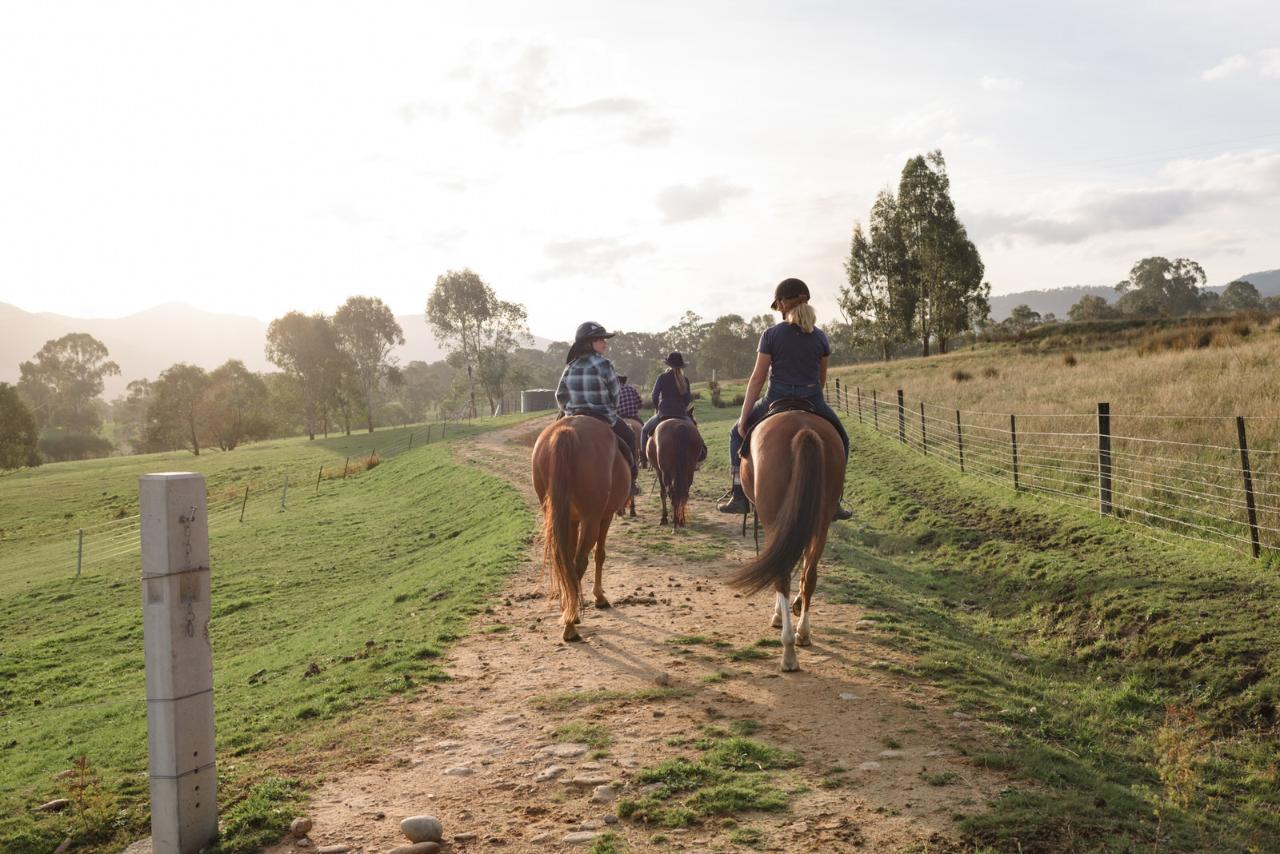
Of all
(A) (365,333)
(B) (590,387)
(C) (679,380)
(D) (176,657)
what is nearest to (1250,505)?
(B) (590,387)

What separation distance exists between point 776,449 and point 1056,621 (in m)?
4.47

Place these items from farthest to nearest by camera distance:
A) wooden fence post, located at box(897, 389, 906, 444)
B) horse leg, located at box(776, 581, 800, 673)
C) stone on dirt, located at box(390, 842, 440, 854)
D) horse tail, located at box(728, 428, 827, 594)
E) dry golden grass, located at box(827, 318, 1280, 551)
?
wooden fence post, located at box(897, 389, 906, 444)
dry golden grass, located at box(827, 318, 1280, 551)
horse leg, located at box(776, 581, 800, 673)
horse tail, located at box(728, 428, 827, 594)
stone on dirt, located at box(390, 842, 440, 854)

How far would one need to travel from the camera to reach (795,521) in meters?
6.60

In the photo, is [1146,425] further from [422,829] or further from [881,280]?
[881,280]

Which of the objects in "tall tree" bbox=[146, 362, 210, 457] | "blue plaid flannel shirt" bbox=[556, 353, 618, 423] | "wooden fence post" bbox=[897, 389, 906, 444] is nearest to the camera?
"blue plaid flannel shirt" bbox=[556, 353, 618, 423]

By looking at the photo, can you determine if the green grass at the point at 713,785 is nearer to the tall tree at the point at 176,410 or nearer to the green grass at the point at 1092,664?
the green grass at the point at 1092,664

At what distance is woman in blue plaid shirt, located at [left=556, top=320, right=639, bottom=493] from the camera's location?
8.88 m

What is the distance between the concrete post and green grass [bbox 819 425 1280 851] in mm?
4250

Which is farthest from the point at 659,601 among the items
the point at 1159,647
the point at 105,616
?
the point at 105,616

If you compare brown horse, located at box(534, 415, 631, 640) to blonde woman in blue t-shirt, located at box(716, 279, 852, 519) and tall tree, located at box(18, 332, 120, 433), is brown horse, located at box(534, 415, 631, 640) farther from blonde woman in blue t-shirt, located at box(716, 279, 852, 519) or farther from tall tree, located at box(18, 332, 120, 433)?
tall tree, located at box(18, 332, 120, 433)

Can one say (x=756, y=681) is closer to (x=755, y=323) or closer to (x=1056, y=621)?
(x=1056, y=621)

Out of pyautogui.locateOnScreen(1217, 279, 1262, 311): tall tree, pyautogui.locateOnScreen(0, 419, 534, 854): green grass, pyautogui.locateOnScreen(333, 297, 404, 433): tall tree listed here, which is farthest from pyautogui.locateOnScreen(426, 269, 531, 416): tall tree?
pyautogui.locateOnScreen(1217, 279, 1262, 311): tall tree

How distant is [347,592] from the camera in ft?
51.3

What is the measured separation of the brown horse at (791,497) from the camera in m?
6.50
